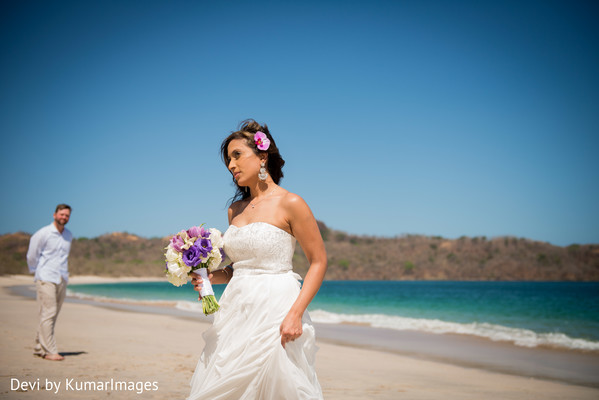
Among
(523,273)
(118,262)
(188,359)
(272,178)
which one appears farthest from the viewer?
(118,262)

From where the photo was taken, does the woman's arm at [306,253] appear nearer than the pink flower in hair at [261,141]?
Yes

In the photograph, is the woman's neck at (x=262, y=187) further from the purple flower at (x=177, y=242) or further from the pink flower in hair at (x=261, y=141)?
the purple flower at (x=177, y=242)

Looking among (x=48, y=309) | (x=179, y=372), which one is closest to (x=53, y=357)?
(x=48, y=309)

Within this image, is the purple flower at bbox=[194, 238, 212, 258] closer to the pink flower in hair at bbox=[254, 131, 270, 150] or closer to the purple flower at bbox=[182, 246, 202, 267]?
the purple flower at bbox=[182, 246, 202, 267]

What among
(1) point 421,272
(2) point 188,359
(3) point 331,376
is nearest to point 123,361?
(2) point 188,359

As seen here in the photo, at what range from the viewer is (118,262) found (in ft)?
305

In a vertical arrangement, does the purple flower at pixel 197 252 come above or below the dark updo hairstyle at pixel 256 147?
below

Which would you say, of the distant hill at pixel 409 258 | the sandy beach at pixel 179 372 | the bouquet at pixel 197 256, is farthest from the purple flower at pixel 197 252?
the distant hill at pixel 409 258

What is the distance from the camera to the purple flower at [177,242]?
2.89 meters

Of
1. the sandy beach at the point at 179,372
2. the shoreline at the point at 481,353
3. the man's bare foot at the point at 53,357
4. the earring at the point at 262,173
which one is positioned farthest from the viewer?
the shoreline at the point at 481,353

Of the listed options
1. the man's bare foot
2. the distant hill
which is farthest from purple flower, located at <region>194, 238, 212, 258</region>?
the distant hill

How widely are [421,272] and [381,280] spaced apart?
917 centimetres

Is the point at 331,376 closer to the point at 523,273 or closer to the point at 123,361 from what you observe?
the point at 123,361

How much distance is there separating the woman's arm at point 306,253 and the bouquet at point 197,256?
482 millimetres
